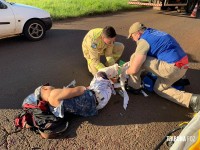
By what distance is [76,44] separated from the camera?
24.6 feet

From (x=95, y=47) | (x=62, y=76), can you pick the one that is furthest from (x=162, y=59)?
(x=62, y=76)

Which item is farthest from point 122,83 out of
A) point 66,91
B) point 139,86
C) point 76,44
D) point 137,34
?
point 76,44

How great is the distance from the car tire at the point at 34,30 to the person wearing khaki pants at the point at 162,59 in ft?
12.1

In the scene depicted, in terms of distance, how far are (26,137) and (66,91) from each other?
0.87 metres

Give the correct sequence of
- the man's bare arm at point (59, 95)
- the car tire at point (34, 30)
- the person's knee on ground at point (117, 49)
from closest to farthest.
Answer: the man's bare arm at point (59, 95) < the person's knee on ground at point (117, 49) < the car tire at point (34, 30)

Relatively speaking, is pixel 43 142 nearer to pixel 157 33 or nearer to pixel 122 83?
pixel 122 83

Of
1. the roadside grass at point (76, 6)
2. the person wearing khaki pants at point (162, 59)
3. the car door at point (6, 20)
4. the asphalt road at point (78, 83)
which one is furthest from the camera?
the roadside grass at point (76, 6)

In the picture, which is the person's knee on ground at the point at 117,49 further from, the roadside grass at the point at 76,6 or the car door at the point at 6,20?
the roadside grass at the point at 76,6

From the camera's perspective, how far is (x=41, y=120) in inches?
160

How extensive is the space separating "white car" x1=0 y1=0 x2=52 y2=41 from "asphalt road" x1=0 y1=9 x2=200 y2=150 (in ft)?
0.93

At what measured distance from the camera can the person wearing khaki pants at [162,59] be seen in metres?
4.63

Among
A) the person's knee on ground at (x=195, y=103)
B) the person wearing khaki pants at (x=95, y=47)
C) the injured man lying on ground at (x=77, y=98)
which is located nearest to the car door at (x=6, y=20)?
the person wearing khaki pants at (x=95, y=47)

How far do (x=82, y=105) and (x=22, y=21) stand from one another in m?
4.01

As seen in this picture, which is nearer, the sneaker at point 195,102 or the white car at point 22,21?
the sneaker at point 195,102
